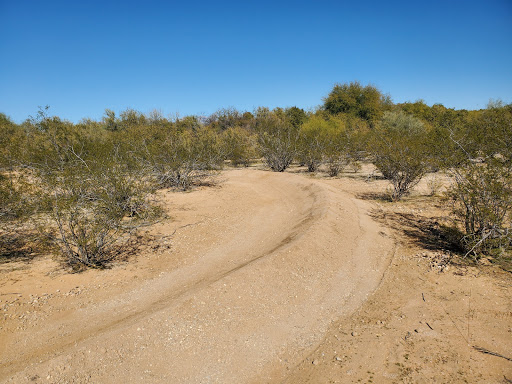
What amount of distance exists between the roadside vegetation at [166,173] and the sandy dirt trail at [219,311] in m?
1.84

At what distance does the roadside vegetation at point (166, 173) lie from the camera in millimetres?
7203

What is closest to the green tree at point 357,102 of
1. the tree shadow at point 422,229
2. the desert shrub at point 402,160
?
the desert shrub at point 402,160

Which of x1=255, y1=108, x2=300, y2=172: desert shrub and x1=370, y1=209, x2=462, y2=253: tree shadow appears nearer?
x1=370, y1=209, x2=462, y2=253: tree shadow

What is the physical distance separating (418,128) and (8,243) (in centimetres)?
3093

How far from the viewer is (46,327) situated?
5.32m

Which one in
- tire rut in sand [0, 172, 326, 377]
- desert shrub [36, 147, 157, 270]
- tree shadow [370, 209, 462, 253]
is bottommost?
tire rut in sand [0, 172, 326, 377]

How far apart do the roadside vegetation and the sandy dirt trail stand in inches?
72.5

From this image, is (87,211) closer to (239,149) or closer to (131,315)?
(131,315)

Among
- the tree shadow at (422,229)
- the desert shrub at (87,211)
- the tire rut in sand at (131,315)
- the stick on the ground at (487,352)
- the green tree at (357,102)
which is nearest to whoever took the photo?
the stick on the ground at (487,352)

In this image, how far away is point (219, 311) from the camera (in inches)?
218

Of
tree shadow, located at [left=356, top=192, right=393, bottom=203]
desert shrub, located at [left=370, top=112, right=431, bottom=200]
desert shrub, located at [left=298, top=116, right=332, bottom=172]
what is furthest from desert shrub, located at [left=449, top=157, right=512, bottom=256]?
desert shrub, located at [left=298, top=116, right=332, bottom=172]

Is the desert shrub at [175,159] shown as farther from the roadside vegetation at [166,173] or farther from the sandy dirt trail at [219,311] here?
the sandy dirt trail at [219,311]

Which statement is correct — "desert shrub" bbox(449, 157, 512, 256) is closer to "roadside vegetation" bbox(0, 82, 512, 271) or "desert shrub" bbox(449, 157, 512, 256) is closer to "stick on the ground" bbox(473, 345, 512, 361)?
"roadside vegetation" bbox(0, 82, 512, 271)

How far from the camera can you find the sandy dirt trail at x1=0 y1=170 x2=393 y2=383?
4.37 m
